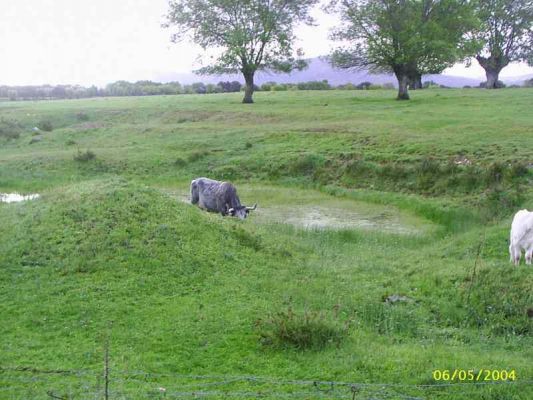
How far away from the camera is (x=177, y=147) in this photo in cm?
3122

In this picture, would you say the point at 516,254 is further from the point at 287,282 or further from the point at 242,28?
the point at 242,28

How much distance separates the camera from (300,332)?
8.66 m

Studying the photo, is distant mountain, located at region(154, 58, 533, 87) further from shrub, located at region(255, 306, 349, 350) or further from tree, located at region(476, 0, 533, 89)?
shrub, located at region(255, 306, 349, 350)

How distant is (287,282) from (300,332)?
3.07 m

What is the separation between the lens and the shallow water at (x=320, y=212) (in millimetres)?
18641

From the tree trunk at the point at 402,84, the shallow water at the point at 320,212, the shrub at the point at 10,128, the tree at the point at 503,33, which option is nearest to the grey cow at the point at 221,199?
the shallow water at the point at 320,212

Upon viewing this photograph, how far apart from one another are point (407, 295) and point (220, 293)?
376 cm

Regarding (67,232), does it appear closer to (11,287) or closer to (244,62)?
(11,287)

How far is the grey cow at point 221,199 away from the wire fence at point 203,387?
10830mm

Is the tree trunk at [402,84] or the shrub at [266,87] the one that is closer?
the tree trunk at [402,84]

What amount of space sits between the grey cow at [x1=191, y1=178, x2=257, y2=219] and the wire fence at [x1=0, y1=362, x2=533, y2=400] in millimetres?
10830

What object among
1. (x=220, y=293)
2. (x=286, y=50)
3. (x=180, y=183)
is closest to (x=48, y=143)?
(x=180, y=183)

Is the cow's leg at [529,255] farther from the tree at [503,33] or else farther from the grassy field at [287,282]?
the tree at [503,33]
